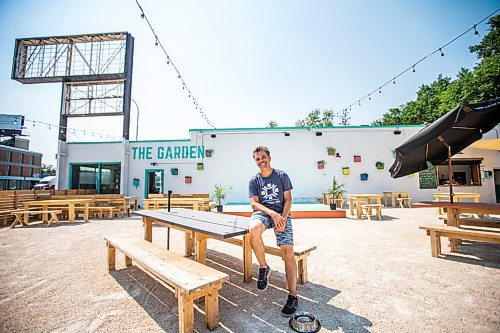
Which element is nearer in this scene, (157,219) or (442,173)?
(157,219)

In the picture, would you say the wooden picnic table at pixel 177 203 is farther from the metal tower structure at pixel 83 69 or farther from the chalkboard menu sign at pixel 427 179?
the chalkboard menu sign at pixel 427 179

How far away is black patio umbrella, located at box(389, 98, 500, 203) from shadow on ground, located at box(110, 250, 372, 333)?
9.56 feet

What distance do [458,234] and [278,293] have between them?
114 inches

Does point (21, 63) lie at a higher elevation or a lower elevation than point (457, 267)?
higher

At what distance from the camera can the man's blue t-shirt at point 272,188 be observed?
2.44m

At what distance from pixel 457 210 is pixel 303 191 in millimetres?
7620

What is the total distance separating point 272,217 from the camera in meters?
2.24

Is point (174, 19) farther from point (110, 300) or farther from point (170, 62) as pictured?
point (110, 300)

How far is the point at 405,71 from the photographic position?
7.48 metres

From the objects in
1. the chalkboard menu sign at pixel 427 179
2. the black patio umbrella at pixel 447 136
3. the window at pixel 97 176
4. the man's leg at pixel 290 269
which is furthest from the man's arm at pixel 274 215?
the chalkboard menu sign at pixel 427 179

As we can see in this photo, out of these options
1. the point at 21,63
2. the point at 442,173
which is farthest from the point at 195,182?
the point at 442,173

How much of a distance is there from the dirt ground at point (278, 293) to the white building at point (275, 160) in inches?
291

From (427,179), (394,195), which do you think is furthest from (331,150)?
(427,179)

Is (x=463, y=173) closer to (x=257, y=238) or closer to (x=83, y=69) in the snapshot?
(x=257, y=238)
